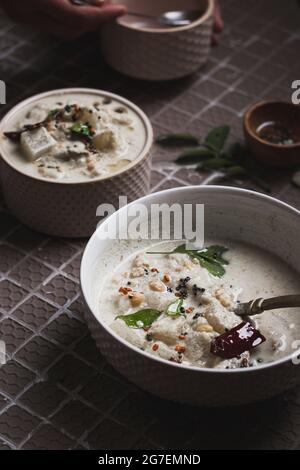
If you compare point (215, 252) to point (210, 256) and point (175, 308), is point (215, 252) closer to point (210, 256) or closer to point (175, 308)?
point (210, 256)

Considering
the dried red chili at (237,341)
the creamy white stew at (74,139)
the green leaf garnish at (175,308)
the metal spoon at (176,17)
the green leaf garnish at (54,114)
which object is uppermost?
the metal spoon at (176,17)

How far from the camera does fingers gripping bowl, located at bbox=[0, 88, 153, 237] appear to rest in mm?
1549

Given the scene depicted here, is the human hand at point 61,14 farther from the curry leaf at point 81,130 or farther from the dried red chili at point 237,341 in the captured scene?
the dried red chili at point 237,341

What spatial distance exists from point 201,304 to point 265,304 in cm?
11

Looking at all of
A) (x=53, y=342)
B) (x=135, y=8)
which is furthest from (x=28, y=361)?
(x=135, y=8)

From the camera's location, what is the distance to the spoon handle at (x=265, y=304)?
1278mm

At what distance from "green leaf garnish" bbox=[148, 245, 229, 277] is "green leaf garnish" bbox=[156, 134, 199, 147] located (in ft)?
1.35

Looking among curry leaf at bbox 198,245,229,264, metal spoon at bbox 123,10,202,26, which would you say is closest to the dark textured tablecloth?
metal spoon at bbox 123,10,202,26

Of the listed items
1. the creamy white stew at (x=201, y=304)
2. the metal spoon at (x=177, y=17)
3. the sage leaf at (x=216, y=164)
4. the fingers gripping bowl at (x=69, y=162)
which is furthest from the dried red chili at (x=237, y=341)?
the metal spoon at (x=177, y=17)

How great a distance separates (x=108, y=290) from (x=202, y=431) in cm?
29

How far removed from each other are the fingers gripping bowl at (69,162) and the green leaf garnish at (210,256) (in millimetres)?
185

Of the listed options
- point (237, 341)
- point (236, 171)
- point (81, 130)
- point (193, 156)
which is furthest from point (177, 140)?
point (237, 341)

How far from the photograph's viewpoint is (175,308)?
1323mm

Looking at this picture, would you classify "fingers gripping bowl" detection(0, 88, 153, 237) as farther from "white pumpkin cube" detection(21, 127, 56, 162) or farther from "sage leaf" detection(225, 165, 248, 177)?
"sage leaf" detection(225, 165, 248, 177)
